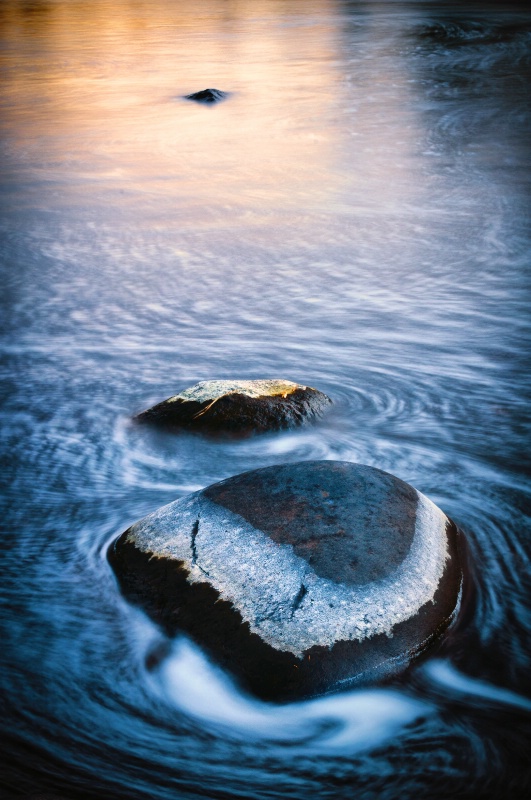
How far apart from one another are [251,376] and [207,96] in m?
9.99

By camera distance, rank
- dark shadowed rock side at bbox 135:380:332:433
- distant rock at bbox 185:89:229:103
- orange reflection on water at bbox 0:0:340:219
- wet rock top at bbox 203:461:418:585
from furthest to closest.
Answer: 1. distant rock at bbox 185:89:229:103
2. orange reflection on water at bbox 0:0:340:219
3. dark shadowed rock side at bbox 135:380:332:433
4. wet rock top at bbox 203:461:418:585

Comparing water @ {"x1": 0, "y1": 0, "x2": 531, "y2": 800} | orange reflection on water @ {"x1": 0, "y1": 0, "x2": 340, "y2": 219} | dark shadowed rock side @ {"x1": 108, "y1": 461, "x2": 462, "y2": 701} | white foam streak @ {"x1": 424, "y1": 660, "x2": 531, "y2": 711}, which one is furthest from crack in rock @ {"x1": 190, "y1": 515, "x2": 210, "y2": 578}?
orange reflection on water @ {"x1": 0, "y1": 0, "x2": 340, "y2": 219}

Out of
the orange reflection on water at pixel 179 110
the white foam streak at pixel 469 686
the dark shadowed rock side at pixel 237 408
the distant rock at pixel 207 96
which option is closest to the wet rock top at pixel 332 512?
the white foam streak at pixel 469 686

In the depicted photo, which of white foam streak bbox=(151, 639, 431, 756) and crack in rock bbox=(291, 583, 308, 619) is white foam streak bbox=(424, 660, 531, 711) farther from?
crack in rock bbox=(291, 583, 308, 619)

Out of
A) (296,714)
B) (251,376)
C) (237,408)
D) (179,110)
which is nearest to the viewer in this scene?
(296,714)

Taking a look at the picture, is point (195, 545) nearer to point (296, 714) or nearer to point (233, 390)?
point (296, 714)

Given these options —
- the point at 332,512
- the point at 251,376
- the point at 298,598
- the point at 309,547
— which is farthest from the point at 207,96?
the point at 298,598

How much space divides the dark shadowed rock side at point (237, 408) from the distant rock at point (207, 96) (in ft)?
33.9

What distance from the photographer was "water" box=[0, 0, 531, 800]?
1887mm

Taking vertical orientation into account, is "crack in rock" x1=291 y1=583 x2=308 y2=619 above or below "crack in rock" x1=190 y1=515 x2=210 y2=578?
above

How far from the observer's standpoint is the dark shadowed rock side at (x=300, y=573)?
6.49 feet

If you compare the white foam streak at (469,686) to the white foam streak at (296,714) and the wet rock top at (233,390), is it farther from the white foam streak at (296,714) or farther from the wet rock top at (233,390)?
the wet rock top at (233,390)

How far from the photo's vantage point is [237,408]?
10.6ft

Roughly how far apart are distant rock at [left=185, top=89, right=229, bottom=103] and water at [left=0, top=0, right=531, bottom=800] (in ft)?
3.19
